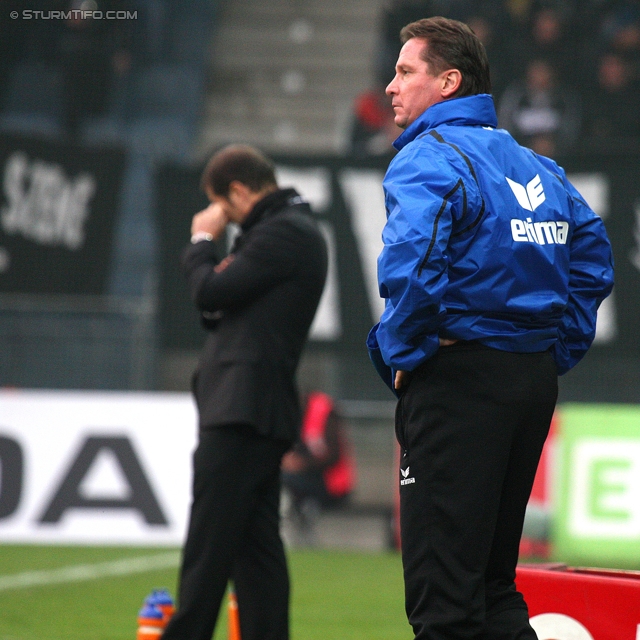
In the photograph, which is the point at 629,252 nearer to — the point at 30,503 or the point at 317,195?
the point at 317,195

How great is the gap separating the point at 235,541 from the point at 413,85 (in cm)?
170

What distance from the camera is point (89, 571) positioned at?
27.3 ft

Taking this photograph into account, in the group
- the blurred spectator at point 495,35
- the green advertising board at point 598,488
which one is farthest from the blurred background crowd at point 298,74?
the green advertising board at point 598,488

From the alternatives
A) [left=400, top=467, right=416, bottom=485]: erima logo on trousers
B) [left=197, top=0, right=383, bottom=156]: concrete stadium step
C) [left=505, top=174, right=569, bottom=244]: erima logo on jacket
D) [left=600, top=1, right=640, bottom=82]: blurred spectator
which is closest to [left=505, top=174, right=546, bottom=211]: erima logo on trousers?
[left=505, top=174, right=569, bottom=244]: erima logo on jacket

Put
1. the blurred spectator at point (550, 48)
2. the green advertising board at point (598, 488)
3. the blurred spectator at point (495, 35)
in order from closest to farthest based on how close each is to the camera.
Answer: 1. the green advertising board at point (598, 488)
2. the blurred spectator at point (495, 35)
3. the blurred spectator at point (550, 48)

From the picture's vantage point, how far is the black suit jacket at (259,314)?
13.8ft

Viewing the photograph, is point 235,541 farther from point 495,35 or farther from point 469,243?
point 495,35

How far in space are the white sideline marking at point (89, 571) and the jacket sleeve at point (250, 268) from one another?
147 inches

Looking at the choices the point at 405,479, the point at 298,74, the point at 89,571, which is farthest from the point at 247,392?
the point at 298,74

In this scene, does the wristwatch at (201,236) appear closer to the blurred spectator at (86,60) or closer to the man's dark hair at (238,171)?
the man's dark hair at (238,171)

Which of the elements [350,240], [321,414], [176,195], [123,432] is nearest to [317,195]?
[350,240]

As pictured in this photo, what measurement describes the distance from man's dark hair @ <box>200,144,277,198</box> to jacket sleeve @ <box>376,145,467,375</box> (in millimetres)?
1464

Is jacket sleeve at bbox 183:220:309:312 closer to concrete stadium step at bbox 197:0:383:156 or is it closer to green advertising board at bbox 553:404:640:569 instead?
green advertising board at bbox 553:404:640:569

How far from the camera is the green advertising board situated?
29.5ft
